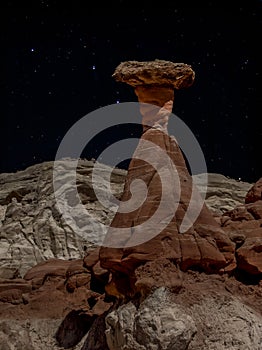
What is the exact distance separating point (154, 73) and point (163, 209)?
2.36 m

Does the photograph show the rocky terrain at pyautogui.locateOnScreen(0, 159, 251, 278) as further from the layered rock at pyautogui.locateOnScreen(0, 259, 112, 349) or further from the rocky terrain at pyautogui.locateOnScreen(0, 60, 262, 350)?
the rocky terrain at pyautogui.locateOnScreen(0, 60, 262, 350)

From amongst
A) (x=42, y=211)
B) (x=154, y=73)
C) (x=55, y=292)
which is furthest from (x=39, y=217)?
(x=154, y=73)

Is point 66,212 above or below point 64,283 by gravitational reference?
below

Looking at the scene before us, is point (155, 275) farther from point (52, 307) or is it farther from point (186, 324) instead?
point (52, 307)

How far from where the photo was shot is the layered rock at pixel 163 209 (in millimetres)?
9344

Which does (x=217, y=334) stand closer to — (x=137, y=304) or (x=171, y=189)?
(x=137, y=304)

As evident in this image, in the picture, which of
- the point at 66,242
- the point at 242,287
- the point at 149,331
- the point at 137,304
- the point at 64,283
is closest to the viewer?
the point at 149,331

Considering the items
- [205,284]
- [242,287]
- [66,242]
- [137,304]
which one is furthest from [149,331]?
[66,242]

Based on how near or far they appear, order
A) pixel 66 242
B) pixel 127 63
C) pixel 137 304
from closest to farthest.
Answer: pixel 137 304
pixel 127 63
pixel 66 242

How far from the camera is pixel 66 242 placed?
23656 mm

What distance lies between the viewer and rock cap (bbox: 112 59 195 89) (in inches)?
418

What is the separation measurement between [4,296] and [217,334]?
528 centimetres

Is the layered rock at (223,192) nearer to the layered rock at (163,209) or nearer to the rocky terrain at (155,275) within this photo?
the rocky terrain at (155,275)

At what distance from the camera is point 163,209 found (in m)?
9.63
